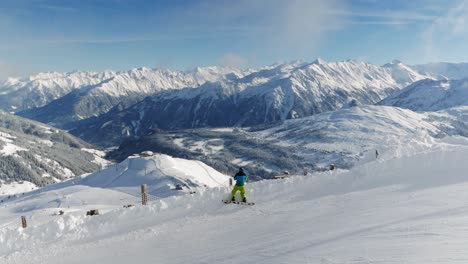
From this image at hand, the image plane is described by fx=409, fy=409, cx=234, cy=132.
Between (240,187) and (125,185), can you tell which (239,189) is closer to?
(240,187)

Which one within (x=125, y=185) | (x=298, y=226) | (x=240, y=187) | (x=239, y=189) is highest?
(x=125, y=185)

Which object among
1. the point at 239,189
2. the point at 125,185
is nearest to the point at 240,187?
the point at 239,189

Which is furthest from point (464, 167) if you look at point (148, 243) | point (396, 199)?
point (148, 243)

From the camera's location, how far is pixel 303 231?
1902 centimetres

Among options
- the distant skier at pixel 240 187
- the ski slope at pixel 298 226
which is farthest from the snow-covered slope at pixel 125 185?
the distant skier at pixel 240 187

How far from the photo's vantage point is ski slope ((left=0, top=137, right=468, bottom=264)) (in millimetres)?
14953

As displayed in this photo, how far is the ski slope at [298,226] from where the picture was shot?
15.0 metres

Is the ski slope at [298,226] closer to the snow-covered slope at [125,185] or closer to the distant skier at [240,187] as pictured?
the distant skier at [240,187]

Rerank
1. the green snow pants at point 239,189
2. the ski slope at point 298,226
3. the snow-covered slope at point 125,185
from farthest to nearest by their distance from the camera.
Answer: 1. the snow-covered slope at point 125,185
2. the green snow pants at point 239,189
3. the ski slope at point 298,226

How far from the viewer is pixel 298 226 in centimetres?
2020

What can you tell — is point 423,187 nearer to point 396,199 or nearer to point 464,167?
point 396,199

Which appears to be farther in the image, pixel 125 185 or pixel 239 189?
pixel 125 185

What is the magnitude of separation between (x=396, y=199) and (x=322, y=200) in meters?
4.46

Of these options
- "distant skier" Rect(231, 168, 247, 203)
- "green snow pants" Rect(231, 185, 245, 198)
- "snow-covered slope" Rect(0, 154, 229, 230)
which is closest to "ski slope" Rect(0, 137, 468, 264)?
"distant skier" Rect(231, 168, 247, 203)
